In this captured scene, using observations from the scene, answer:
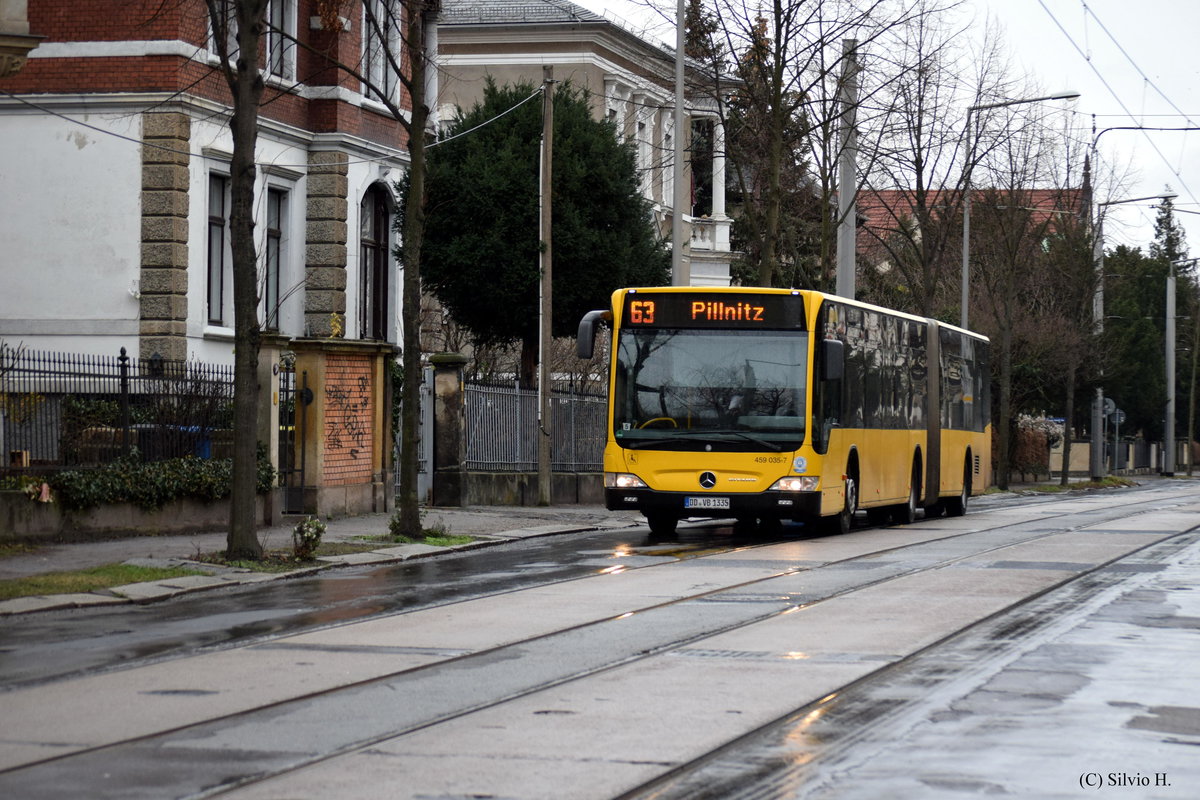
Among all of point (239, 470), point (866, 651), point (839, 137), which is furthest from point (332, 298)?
point (866, 651)

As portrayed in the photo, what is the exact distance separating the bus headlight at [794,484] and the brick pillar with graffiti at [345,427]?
6.47 metres

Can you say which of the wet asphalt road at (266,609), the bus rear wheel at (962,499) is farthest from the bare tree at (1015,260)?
the wet asphalt road at (266,609)

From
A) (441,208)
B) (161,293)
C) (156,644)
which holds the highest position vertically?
(441,208)

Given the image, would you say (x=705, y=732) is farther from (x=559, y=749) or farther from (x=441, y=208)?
(x=441, y=208)

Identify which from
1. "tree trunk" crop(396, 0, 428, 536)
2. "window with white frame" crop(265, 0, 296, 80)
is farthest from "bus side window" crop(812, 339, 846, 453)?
"window with white frame" crop(265, 0, 296, 80)

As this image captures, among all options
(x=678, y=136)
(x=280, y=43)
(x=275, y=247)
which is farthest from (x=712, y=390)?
(x=275, y=247)

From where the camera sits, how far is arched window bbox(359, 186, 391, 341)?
34938 mm

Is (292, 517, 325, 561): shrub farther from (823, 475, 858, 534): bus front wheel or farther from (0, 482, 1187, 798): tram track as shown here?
(823, 475, 858, 534): bus front wheel

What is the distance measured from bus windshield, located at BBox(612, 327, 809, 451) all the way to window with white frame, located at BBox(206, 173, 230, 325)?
10203mm

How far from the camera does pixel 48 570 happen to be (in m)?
16.2

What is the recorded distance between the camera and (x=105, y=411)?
20.3 meters

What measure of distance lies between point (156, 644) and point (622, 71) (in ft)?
134

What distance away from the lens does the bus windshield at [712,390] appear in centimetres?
2184

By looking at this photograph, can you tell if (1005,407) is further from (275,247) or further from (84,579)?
(84,579)
